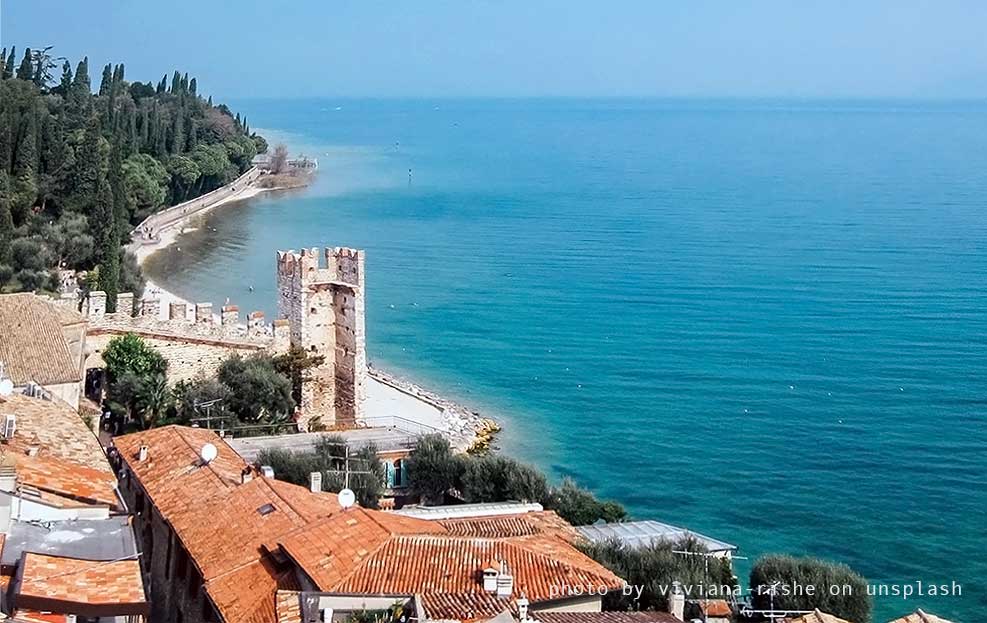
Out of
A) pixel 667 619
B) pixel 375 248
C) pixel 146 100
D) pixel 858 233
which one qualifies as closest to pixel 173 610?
pixel 667 619

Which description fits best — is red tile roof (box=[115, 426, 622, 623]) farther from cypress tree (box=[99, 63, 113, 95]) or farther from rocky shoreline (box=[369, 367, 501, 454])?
cypress tree (box=[99, 63, 113, 95])

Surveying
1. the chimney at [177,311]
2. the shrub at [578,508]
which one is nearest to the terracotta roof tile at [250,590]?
the shrub at [578,508]

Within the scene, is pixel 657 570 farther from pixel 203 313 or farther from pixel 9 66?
pixel 9 66

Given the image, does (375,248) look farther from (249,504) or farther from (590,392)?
(249,504)

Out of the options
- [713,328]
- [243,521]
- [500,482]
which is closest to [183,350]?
[500,482]

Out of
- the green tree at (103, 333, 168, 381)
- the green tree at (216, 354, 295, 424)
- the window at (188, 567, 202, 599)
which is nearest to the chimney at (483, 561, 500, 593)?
the window at (188, 567, 202, 599)

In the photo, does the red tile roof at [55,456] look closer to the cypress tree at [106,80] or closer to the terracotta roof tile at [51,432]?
the terracotta roof tile at [51,432]
